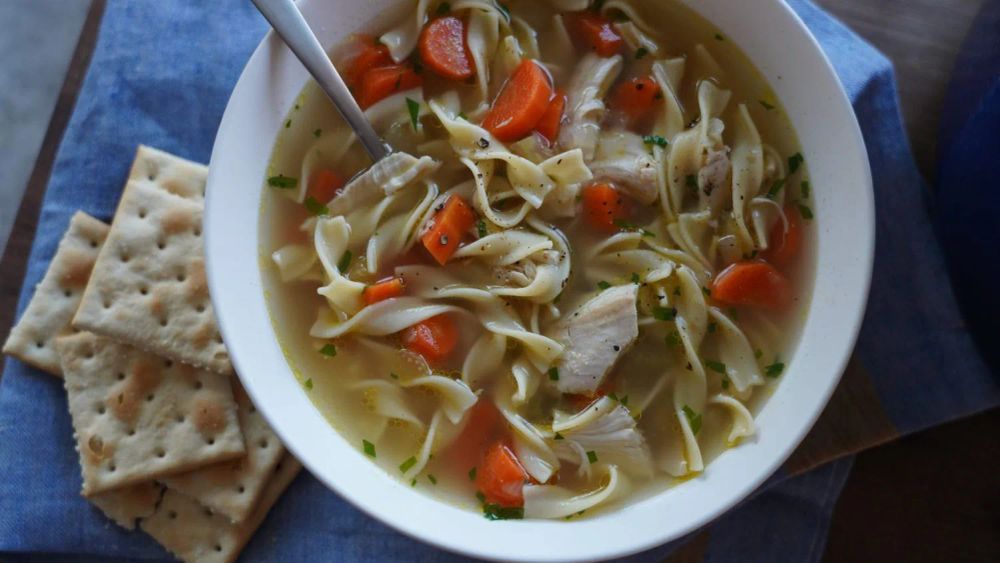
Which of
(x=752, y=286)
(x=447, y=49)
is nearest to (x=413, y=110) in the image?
(x=447, y=49)

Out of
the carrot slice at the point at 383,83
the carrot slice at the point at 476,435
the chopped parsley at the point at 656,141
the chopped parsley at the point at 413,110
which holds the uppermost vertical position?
the carrot slice at the point at 383,83

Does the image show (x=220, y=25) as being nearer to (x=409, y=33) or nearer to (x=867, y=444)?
(x=409, y=33)

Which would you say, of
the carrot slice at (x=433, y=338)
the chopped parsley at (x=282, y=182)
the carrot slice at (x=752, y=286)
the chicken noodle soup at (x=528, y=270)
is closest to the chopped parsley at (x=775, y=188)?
the chicken noodle soup at (x=528, y=270)

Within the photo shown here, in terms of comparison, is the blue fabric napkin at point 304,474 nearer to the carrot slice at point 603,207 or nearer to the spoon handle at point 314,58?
the spoon handle at point 314,58

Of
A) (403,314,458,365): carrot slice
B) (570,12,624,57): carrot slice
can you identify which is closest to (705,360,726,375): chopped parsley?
(403,314,458,365): carrot slice

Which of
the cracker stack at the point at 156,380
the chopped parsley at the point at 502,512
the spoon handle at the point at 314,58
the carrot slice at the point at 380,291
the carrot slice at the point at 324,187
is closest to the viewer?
the spoon handle at the point at 314,58

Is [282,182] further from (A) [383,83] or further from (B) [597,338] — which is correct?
(B) [597,338]
